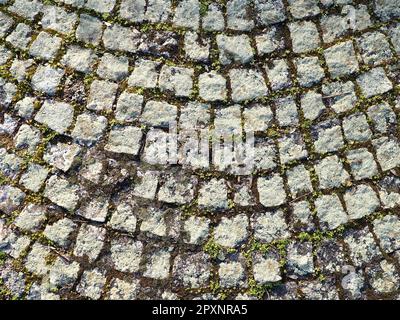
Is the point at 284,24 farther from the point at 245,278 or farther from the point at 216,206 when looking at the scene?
the point at 245,278

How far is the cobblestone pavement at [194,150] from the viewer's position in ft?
11.4

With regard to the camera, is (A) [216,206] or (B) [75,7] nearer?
(A) [216,206]

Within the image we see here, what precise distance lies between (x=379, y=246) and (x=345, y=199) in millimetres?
355

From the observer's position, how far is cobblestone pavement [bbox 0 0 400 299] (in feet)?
11.4

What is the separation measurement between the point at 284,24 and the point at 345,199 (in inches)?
51.3

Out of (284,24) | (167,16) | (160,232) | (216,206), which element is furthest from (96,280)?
(284,24)

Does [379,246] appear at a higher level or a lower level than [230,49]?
lower

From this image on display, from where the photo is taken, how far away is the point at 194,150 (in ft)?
12.2

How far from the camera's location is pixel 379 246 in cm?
347
